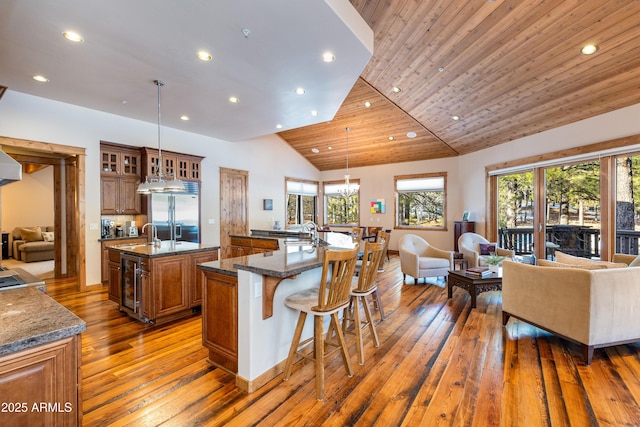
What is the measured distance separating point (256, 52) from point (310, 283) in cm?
255

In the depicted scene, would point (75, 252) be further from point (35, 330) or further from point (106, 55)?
point (35, 330)

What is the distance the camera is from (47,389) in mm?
1134

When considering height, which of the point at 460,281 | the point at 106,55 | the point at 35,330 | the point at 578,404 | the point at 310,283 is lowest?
the point at 578,404

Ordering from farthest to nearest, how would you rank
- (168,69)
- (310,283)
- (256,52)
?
(168,69)
(256,52)
(310,283)

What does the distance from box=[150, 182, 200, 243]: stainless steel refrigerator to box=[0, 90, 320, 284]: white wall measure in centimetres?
51

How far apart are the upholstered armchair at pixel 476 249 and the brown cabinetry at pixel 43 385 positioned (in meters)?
5.40

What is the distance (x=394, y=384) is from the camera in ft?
7.61

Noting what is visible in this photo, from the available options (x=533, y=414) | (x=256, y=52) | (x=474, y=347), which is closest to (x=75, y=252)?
(x=256, y=52)

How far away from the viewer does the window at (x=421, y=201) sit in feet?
27.8

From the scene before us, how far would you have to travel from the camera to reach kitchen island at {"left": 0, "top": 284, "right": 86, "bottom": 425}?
1.05 meters

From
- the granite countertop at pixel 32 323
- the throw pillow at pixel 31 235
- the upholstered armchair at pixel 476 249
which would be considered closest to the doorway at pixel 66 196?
the throw pillow at pixel 31 235

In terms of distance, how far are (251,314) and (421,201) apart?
7.60 m

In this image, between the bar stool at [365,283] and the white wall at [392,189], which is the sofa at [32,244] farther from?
the bar stool at [365,283]

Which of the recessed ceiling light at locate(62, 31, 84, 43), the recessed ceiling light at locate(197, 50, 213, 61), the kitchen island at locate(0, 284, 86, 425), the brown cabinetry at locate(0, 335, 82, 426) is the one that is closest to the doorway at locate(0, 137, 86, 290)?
the recessed ceiling light at locate(62, 31, 84, 43)
